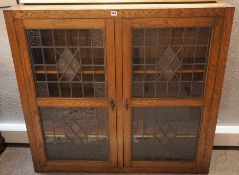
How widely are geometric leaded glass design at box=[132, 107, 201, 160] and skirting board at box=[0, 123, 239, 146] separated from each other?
47cm

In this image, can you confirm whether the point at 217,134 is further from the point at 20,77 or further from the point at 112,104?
the point at 20,77

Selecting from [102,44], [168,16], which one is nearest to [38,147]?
[102,44]

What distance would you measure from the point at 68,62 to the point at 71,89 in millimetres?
194

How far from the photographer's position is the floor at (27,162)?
222 cm

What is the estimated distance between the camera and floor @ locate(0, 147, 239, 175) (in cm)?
222

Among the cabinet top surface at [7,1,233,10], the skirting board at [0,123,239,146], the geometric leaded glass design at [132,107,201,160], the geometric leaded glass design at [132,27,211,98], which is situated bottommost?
the skirting board at [0,123,239,146]

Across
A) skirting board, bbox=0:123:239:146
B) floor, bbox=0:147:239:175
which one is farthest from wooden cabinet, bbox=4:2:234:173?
skirting board, bbox=0:123:239:146

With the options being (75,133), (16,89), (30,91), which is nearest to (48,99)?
(30,91)

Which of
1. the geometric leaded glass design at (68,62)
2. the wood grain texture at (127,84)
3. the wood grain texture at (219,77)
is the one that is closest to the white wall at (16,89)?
the wood grain texture at (219,77)

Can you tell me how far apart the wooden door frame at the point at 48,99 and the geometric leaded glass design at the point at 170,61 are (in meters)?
0.17

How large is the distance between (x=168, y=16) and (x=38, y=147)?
133 centimetres

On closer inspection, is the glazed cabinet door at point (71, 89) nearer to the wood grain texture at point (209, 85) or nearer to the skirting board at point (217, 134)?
the skirting board at point (217, 134)

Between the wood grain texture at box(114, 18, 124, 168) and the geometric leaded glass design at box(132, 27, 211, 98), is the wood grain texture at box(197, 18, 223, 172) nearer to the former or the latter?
the geometric leaded glass design at box(132, 27, 211, 98)

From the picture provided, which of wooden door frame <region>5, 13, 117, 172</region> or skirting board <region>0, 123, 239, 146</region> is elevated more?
wooden door frame <region>5, 13, 117, 172</region>
